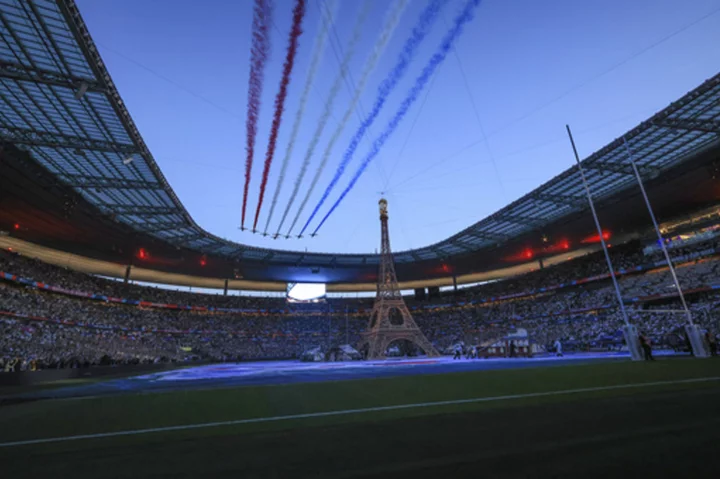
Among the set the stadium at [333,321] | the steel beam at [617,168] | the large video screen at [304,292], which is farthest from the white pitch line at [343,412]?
the large video screen at [304,292]

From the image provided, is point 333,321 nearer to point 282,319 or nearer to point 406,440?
point 282,319

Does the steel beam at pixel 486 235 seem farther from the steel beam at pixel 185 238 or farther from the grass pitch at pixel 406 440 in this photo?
the grass pitch at pixel 406 440

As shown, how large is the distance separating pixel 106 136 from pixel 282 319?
184 feet

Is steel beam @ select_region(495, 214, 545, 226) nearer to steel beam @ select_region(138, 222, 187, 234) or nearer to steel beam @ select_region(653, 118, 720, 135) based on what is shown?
steel beam @ select_region(653, 118, 720, 135)

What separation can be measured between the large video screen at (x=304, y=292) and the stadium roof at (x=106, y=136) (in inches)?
1257

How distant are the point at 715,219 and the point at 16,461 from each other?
6121cm

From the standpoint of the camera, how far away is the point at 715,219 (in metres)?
42.6

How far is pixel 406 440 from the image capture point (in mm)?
4387

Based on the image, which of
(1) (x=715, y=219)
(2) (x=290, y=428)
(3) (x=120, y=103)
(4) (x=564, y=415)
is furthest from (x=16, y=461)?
(1) (x=715, y=219)

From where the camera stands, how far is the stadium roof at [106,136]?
17.6 meters

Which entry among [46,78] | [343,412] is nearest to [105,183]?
[46,78]

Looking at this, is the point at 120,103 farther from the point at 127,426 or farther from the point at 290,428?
Answer: the point at 290,428

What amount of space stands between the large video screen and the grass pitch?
70646 millimetres

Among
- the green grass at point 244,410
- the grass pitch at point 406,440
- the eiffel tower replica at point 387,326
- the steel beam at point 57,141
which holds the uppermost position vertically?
the steel beam at point 57,141
